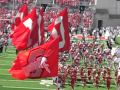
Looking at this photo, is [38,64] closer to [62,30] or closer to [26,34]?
[26,34]

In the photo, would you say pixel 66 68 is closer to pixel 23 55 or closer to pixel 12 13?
pixel 23 55

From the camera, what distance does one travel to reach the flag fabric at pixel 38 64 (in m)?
14.9

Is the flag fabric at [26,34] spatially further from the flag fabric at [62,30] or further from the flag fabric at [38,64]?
the flag fabric at [38,64]

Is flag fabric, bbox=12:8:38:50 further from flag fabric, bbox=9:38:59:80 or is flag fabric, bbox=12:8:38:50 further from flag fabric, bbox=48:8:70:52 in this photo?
flag fabric, bbox=9:38:59:80

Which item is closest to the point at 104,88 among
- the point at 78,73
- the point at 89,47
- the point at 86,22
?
the point at 78,73

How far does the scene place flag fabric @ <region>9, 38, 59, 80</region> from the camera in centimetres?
1494

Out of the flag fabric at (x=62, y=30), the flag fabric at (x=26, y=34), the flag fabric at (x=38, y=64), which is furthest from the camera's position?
the flag fabric at (x=62, y=30)

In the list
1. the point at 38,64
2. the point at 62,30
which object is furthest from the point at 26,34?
the point at 38,64

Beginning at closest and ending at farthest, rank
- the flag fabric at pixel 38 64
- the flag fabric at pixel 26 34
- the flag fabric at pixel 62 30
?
1. the flag fabric at pixel 38 64
2. the flag fabric at pixel 26 34
3. the flag fabric at pixel 62 30

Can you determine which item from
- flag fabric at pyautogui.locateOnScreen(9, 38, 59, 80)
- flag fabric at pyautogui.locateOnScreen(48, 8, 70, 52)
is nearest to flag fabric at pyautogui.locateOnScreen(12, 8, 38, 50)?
flag fabric at pyautogui.locateOnScreen(48, 8, 70, 52)

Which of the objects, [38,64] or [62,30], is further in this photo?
[62,30]

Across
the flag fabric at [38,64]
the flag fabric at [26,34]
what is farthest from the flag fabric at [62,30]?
the flag fabric at [38,64]

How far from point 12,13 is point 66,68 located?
98.6 ft

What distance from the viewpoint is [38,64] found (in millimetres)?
15102
